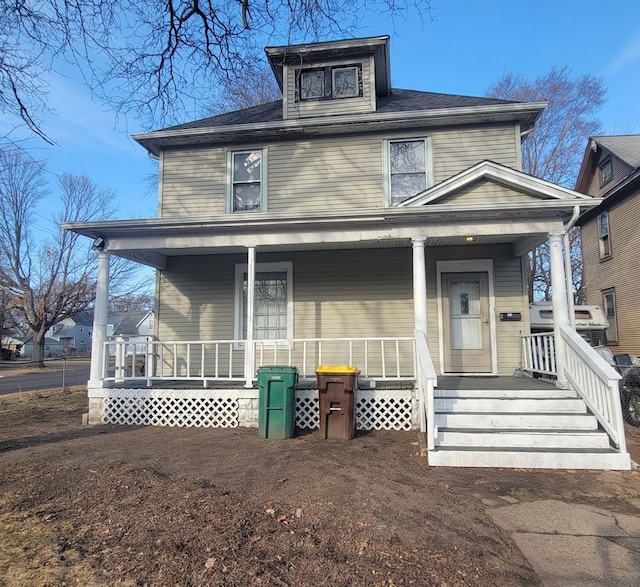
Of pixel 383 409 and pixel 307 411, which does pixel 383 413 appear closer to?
pixel 383 409

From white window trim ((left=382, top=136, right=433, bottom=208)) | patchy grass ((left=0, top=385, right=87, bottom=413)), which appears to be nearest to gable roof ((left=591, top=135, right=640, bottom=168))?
white window trim ((left=382, top=136, right=433, bottom=208))

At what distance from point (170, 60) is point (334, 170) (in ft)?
13.2

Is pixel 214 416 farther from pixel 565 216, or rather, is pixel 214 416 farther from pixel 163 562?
pixel 565 216

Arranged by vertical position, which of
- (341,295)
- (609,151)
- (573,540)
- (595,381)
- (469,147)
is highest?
(609,151)

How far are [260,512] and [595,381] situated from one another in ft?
14.8

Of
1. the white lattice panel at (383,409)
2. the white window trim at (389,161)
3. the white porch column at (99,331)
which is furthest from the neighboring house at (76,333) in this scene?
the white lattice panel at (383,409)

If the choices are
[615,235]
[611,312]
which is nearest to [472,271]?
[615,235]

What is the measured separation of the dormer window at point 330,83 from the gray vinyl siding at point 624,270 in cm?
981

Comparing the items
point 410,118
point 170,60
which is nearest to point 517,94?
point 410,118

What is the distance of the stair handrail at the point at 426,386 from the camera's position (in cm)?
506

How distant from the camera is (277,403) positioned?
6266mm

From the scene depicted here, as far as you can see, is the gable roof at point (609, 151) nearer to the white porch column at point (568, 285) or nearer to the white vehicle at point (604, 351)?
the white vehicle at point (604, 351)

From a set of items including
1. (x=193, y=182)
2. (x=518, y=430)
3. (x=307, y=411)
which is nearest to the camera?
(x=518, y=430)

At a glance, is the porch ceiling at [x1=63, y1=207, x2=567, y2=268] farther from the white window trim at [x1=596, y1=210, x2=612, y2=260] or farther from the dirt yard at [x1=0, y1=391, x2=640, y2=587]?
the white window trim at [x1=596, y1=210, x2=612, y2=260]
